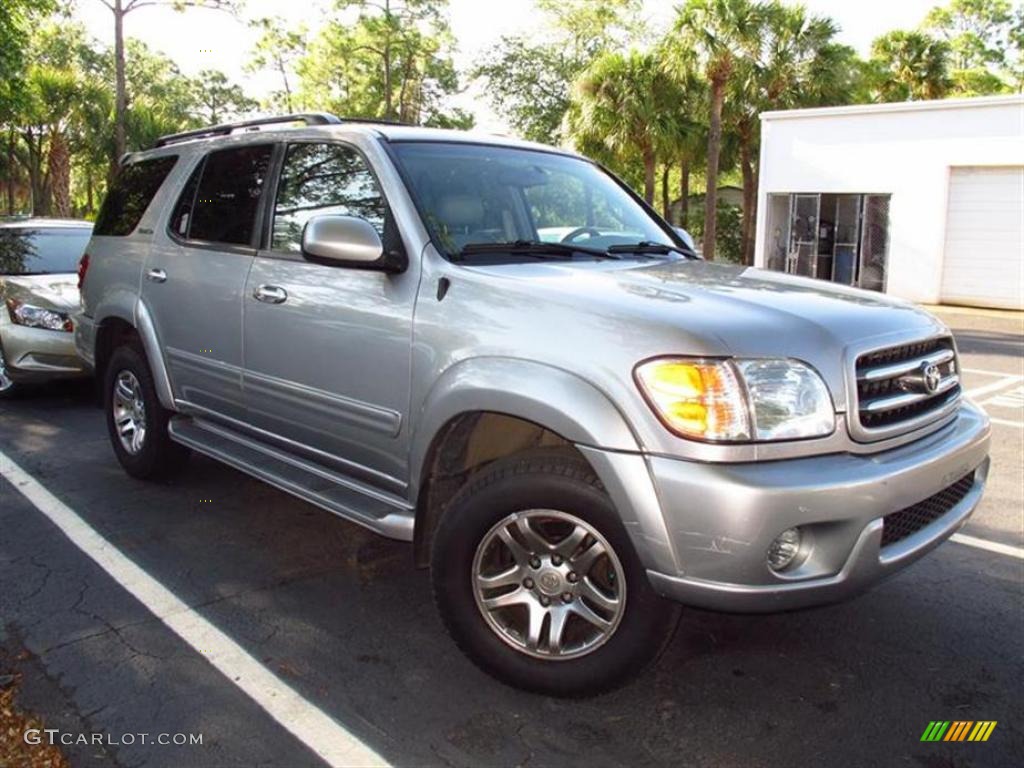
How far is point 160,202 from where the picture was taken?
4.92 m

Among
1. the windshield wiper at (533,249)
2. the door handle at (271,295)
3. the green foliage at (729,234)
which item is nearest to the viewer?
the windshield wiper at (533,249)

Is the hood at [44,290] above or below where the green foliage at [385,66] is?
below

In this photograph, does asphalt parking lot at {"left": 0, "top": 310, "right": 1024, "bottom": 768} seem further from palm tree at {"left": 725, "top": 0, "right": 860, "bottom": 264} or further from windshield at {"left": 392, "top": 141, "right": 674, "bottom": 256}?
palm tree at {"left": 725, "top": 0, "right": 860, "bottom": 264}

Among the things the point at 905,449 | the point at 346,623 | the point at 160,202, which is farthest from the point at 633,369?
the point at 160,202

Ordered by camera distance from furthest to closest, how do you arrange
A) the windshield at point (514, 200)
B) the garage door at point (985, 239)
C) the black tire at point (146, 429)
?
the garage door at point (985, 239), the black tire at point (146, 429), the windshield at point (514, 200)

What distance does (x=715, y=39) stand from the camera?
2419cm

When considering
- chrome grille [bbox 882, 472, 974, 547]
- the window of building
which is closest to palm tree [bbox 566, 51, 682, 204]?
the window of building

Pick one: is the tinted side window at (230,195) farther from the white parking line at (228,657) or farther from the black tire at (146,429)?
the white parking line at (228,657)

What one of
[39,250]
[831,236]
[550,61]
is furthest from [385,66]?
[39,250]

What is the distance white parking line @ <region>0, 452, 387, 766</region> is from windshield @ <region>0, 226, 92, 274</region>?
3.89 meters

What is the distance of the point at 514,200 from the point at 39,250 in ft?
19.8

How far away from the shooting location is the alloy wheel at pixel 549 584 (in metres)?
2.79

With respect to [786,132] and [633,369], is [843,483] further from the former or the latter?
[786,132]

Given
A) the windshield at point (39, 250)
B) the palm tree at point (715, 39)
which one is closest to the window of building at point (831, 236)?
the palm tree at point (715, 39)
